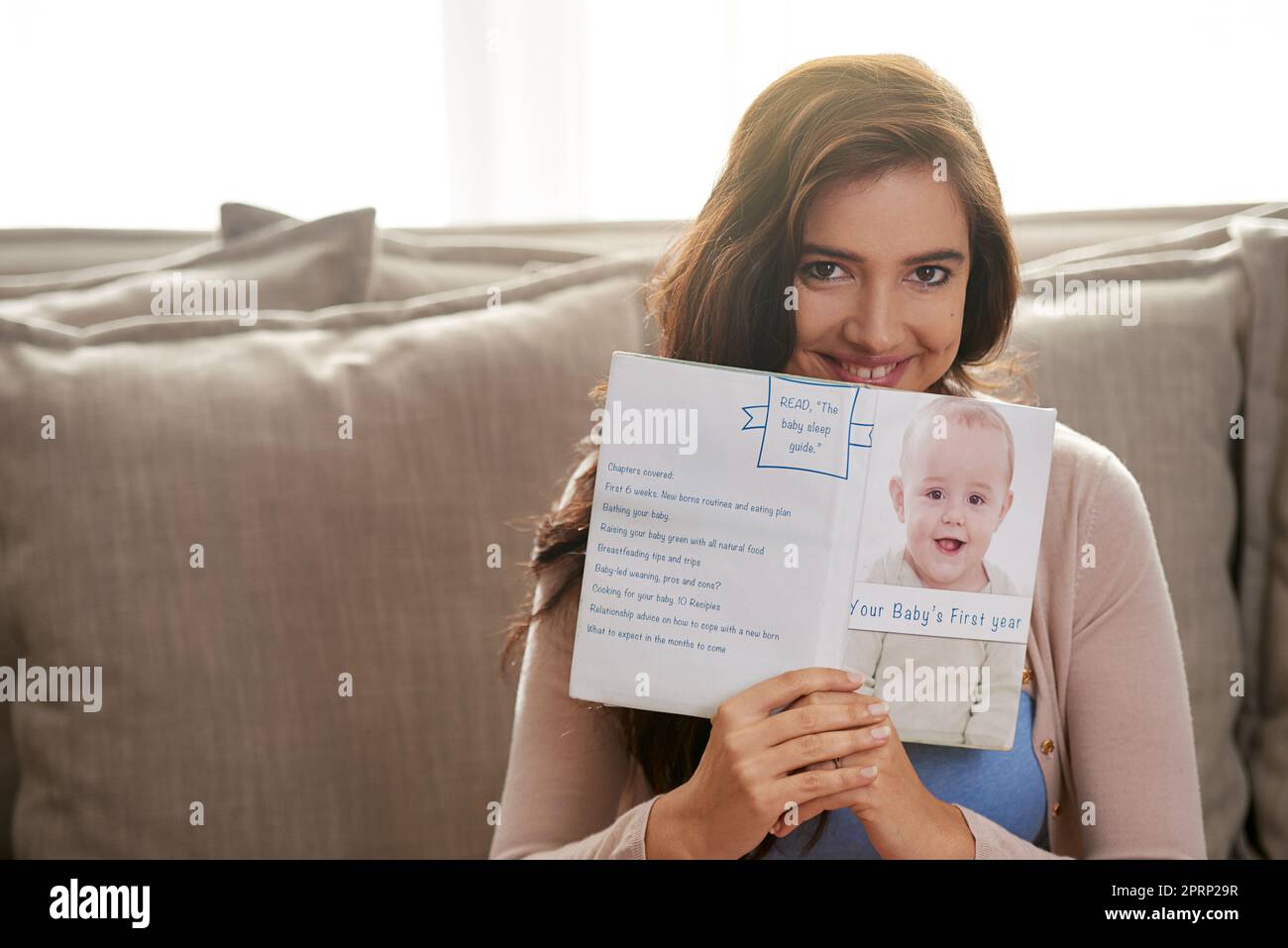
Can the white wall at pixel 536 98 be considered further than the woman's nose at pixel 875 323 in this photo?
Yes

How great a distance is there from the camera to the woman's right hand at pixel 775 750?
0.69 meters

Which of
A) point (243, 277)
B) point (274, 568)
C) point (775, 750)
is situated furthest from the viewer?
point (243, 277)

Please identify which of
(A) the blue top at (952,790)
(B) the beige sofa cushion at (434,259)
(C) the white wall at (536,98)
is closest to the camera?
(A) the blue top at (952,790)

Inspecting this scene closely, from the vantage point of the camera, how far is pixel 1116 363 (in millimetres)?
1088

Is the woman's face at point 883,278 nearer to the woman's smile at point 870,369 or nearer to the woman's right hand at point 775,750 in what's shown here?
the woman's smile at point 870,369

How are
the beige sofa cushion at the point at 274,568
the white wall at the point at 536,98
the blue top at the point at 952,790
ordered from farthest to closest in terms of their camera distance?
the white wall at the point at 536,98
the beige sofa cushion at the point at 274,568
the blue top at the point at 952,790

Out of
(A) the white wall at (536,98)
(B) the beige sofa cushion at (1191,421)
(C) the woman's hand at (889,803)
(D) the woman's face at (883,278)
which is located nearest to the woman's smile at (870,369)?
(D) the woman's face at (883,278)

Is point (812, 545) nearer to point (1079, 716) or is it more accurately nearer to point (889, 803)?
point (889, 803)

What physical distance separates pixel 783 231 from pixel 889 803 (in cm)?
40

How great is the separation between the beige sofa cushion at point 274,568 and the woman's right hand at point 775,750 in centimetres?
42

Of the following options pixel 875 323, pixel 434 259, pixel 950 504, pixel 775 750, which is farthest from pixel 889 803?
pixel 434 259

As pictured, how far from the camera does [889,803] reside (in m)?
0.71
